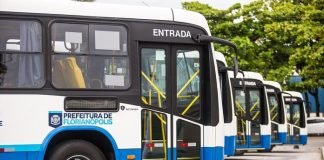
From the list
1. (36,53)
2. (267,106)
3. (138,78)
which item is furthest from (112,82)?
(267,106)

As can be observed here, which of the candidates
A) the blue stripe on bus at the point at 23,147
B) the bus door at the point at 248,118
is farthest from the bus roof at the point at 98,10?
the bus door at the point at 248,118

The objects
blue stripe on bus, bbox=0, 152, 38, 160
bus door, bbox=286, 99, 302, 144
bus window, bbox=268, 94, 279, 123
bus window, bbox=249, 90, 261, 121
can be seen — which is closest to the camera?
blue stripe on bus, bbox=0, 152, 38, 160

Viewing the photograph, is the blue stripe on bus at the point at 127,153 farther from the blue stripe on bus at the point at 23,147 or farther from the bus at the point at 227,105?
the bus at the point at 227,105

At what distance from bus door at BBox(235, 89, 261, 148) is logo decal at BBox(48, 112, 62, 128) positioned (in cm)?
1313

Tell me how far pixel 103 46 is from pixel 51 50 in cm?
86

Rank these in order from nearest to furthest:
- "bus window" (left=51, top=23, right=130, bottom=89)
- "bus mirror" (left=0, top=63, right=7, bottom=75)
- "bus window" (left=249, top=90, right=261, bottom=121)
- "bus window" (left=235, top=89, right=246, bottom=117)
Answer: "bus mirror" (left=0, top=63, right=7, bottom=75) < "bus window" (left=51, top=23, right=130, bottom=89) < "bus window" (left=235, top=89, right=246, bottom=117) < "bus window" (left=249, top=90, right=261, bottom=121)

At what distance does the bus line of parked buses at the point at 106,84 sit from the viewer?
1068cm

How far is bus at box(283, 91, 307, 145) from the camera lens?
1174 inches

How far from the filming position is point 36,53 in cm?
1083

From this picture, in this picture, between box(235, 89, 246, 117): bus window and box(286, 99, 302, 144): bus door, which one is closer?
box(235, 89, 246, 117): bus window

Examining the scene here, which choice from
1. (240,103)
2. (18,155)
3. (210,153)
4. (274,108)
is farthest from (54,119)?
(274,108)

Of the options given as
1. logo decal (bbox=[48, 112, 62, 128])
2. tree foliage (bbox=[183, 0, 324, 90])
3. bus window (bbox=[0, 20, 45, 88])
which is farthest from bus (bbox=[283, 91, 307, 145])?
bus window (bbox=[0, 20, 45, 88])

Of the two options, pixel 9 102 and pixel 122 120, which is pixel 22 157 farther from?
pixel 122 120

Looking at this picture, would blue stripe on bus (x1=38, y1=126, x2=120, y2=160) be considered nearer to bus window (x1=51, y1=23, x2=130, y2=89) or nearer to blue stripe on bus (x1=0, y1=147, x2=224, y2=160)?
blue stripe on bus (x1=0, y1=147, x2=224, y2=160)
